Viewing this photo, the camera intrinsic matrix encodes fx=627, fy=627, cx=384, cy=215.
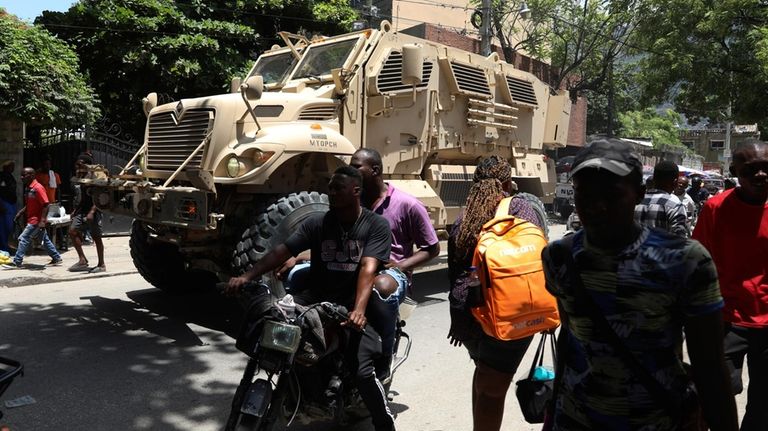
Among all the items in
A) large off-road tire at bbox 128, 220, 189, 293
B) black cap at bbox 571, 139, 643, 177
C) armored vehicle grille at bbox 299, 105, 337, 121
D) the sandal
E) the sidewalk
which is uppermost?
armored vehicle grille at bbox 299, 105, 337, 121

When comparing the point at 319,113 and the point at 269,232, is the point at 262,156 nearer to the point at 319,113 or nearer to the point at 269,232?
the point at 269,232

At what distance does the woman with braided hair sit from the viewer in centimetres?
288

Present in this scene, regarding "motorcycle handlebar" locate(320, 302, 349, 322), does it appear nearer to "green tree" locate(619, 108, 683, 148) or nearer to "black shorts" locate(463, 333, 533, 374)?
"black shorts" locate(463, 333, 533, 374)

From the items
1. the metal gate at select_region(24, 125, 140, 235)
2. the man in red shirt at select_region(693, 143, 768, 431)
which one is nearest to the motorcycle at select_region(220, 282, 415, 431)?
the man in red shirt at select_region(693, 143, 768, 431)

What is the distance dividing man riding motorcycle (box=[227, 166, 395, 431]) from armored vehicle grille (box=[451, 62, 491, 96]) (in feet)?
14.6

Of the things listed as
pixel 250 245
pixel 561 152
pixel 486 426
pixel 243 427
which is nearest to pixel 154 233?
pixel 250 245

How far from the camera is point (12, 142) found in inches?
428

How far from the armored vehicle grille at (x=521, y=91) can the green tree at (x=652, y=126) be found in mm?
40444

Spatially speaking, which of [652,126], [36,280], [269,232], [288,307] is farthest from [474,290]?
[652,126]

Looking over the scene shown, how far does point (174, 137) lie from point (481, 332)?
4.11 metres

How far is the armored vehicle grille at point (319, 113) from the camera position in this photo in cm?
606

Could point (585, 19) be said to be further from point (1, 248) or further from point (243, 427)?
point (243, 427)

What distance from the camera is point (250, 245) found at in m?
5.15

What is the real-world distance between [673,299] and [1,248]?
34.0 feet
